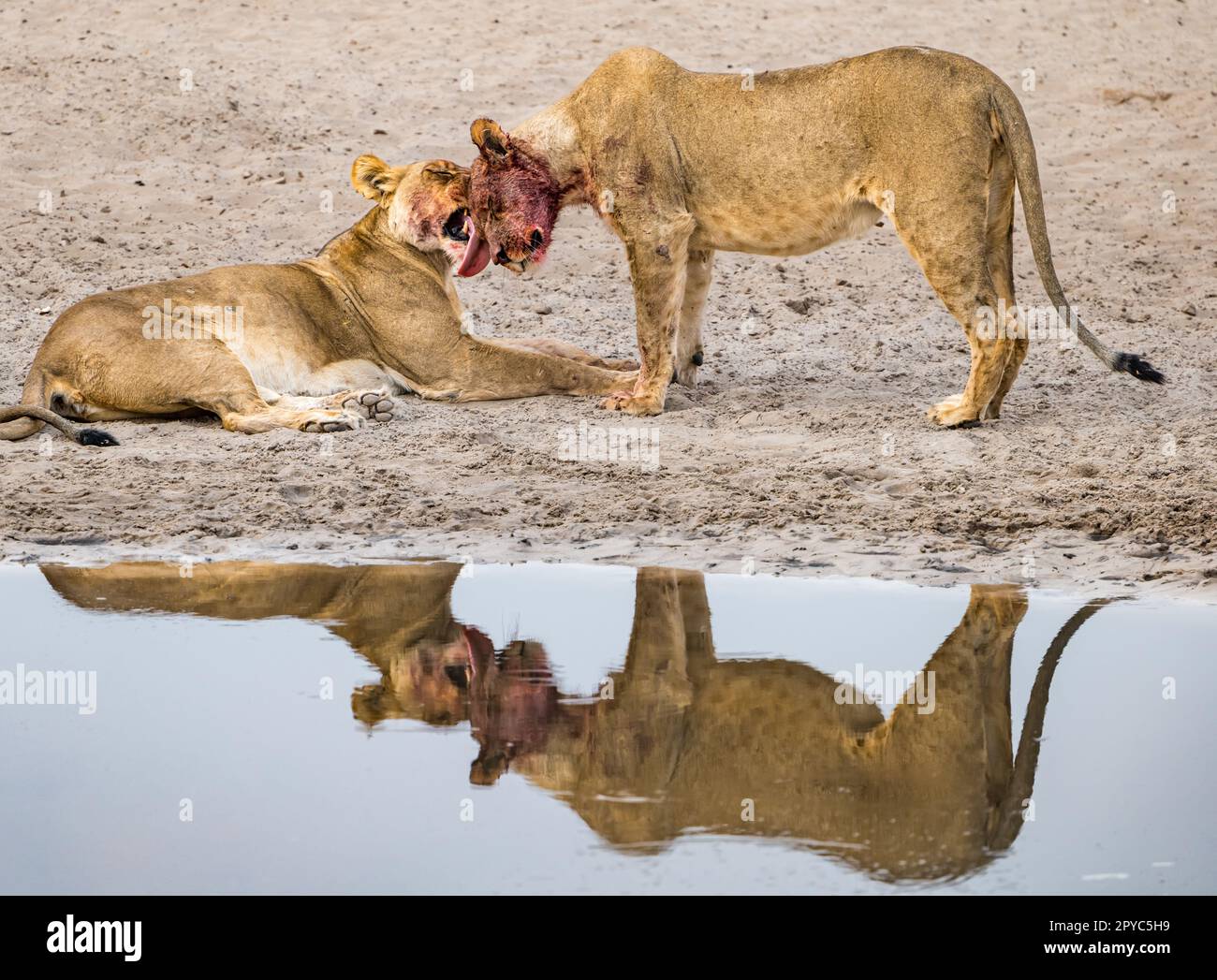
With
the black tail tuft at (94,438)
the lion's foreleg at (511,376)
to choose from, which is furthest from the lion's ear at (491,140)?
the black tail tuft at (94,438)

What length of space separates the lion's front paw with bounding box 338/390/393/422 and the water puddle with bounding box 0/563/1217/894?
242cm

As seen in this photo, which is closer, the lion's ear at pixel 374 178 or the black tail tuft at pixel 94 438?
the black tail tuft at pixel 94 438

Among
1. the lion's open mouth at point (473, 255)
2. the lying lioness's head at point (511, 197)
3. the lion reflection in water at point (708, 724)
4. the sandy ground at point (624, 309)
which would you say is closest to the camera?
the lion reflection in water at point (708, 724)

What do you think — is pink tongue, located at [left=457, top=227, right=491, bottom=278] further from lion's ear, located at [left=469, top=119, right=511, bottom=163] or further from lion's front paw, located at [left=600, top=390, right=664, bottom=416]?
lion's front paw, located at [left=600, top=390, right=664, bottom=416]

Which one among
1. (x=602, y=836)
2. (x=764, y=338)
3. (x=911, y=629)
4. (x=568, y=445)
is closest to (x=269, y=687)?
(x=602, y=836)

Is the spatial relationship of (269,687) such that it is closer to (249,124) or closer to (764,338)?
(764,338)

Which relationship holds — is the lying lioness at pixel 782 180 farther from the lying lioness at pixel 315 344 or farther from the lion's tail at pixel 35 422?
the lion's tail at pixel 35 422

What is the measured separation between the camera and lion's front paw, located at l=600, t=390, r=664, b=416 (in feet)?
24.9

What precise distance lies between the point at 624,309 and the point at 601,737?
6.25 meters

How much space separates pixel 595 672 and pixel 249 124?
8.61m

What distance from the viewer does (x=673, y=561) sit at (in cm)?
538

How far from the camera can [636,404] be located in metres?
7.62

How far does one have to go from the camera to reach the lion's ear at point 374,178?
8102 millimetres

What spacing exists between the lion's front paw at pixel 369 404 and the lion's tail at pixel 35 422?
1052mm
